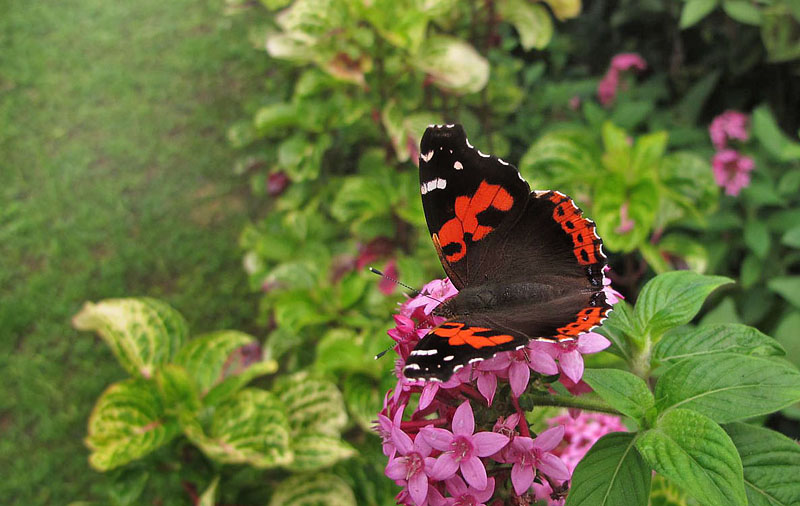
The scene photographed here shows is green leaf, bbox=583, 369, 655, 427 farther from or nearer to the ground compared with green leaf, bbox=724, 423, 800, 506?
farther from the ground

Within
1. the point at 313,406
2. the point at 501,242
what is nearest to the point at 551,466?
the point at 501,242

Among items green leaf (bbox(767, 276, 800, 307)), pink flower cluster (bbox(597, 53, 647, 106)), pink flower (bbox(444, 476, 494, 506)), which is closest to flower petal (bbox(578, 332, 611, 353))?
pink flower (bbox(444, 476, 494, 506))

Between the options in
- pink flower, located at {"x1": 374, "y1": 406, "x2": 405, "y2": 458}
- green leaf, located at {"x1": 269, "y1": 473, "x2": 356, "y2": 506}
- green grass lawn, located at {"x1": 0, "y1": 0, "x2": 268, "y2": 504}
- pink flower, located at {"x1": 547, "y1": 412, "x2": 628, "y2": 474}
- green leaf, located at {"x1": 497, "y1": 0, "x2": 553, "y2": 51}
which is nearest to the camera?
pink flower, located at {"x1": 374, "y1": 406, "x2": 405, "y2": 458}

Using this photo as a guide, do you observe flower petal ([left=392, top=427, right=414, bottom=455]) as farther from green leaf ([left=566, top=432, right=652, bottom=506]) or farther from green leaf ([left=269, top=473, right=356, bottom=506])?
green leaf ([left=269, top=473, right=356, bottom=506])

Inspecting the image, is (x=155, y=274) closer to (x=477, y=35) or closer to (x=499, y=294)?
(x=477, y=35)

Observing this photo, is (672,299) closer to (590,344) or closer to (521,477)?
(590,344)

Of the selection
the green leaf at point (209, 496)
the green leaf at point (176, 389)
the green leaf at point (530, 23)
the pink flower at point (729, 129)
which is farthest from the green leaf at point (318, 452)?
the pink flower at point (729, 129)

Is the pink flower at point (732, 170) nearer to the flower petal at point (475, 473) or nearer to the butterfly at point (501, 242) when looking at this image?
the butterfly at point (501, 242)
